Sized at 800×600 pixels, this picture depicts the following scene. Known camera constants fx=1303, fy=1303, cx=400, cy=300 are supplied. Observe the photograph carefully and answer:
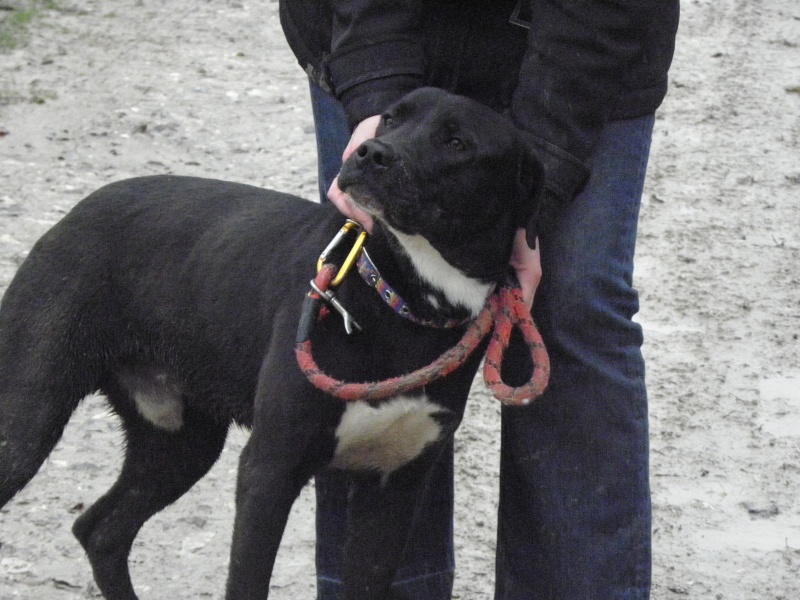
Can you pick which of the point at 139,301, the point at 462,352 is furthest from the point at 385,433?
the point at 139,301

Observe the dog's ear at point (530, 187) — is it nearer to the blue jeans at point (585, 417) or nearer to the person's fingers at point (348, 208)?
the blue jeans at point (585, 417)

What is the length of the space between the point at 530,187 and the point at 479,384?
1863 mm

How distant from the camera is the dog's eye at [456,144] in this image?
254 centimetres

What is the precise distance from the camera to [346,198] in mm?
2566

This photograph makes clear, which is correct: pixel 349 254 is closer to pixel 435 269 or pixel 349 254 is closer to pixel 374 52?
pixel 435 269

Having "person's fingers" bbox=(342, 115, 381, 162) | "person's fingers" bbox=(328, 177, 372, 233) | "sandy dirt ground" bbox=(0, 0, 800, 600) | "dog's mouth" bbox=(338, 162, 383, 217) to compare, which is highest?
"person's fingers" bbox=(342, 115, 381, 162)

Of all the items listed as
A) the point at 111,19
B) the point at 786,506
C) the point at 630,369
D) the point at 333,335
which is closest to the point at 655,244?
the point at 786,506

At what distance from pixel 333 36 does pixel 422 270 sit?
1.68ft

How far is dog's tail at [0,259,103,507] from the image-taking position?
9.57 feet

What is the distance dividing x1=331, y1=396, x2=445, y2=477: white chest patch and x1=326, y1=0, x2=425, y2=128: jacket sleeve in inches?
23.2

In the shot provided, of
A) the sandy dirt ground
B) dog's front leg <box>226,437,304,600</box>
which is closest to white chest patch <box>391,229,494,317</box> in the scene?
dog's front leg <box>226,437,304,600</box>

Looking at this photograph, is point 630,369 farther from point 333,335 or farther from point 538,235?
point 333,335

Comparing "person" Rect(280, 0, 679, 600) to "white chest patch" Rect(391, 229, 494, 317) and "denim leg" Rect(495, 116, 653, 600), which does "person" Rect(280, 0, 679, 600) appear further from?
"white chest patch" Rect(391, 229, 494, 317)

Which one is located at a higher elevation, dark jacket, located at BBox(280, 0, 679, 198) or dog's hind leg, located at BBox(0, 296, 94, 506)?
dark jacket, located at BBox(280, 0, 679, 198)
